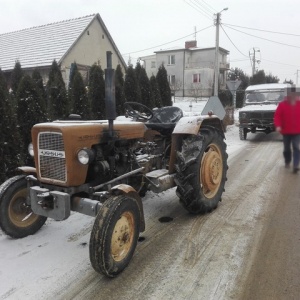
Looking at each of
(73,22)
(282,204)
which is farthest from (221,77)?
(282,204)

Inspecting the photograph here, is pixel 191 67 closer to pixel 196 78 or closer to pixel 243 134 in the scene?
pixel 196 78

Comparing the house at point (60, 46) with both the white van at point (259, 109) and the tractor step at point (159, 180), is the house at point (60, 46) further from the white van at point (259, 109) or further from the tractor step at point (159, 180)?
the tractor step at point (159, 180)

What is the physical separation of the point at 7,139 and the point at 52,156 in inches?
102

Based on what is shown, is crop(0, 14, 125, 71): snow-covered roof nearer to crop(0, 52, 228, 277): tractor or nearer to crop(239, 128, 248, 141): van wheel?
crop(239, 128, 248, 141): van wheel

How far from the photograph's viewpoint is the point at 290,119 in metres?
1.92

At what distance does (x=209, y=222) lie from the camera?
421 centimetres

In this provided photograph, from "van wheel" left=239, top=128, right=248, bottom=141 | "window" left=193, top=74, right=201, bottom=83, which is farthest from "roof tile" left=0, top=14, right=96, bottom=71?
"window" left=193, top=74, right=201, bottom=83

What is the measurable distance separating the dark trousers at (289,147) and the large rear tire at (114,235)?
143 centimetres

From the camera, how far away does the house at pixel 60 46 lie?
19750 millimetres

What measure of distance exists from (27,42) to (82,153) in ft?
72.0

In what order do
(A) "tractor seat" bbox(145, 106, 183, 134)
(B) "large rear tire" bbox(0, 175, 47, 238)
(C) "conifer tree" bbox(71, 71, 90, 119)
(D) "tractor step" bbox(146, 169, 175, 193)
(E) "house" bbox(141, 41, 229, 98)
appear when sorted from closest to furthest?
(B) "large rear tire" bbox(0, 175, 47, 238) < (D) "tractor step" bbox(146, 169, 175, 193) < (A) "tractor seat" bbox(145, 106, 183, 134) < (C) "conifer tree" bbox(71, 71, 90, 119) < (E) "house" bbox(141, 41, 229, 98)

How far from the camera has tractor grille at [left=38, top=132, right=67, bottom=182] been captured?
3.25 metres

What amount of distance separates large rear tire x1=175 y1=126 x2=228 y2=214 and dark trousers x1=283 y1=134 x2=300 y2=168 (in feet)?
5.74

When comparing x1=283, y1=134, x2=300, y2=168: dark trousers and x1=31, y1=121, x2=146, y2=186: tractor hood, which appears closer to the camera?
x1=283, y1=134, x2=300, y2=168: dark trousers
